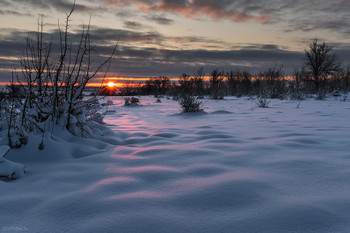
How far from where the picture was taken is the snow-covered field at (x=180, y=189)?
1.12 metres

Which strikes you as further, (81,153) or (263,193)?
(81,153)

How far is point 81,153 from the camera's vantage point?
2.40 m

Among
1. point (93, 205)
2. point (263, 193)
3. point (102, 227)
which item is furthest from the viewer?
point (263, 193)

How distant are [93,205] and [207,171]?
0.86 meters

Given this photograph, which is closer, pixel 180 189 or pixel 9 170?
pixel 180 189

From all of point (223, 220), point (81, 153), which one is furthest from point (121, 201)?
point (81, 153)

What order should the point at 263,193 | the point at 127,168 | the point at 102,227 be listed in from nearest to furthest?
the point at 102,227
the point at 263,193
the point at 127,168

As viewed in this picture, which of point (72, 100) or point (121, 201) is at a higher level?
point (72, 100)

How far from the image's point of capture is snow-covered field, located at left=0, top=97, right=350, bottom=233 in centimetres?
112

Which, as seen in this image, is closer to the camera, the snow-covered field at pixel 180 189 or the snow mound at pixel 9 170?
the snow-covered field at pixel 180 189

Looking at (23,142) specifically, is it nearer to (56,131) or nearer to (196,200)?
(56,131)

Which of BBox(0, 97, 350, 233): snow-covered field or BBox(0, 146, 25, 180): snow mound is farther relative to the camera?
BBox(0, 146, 25, 180): snow mound

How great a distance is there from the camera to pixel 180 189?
1487 millimetres

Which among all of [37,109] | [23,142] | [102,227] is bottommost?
[102,227]
